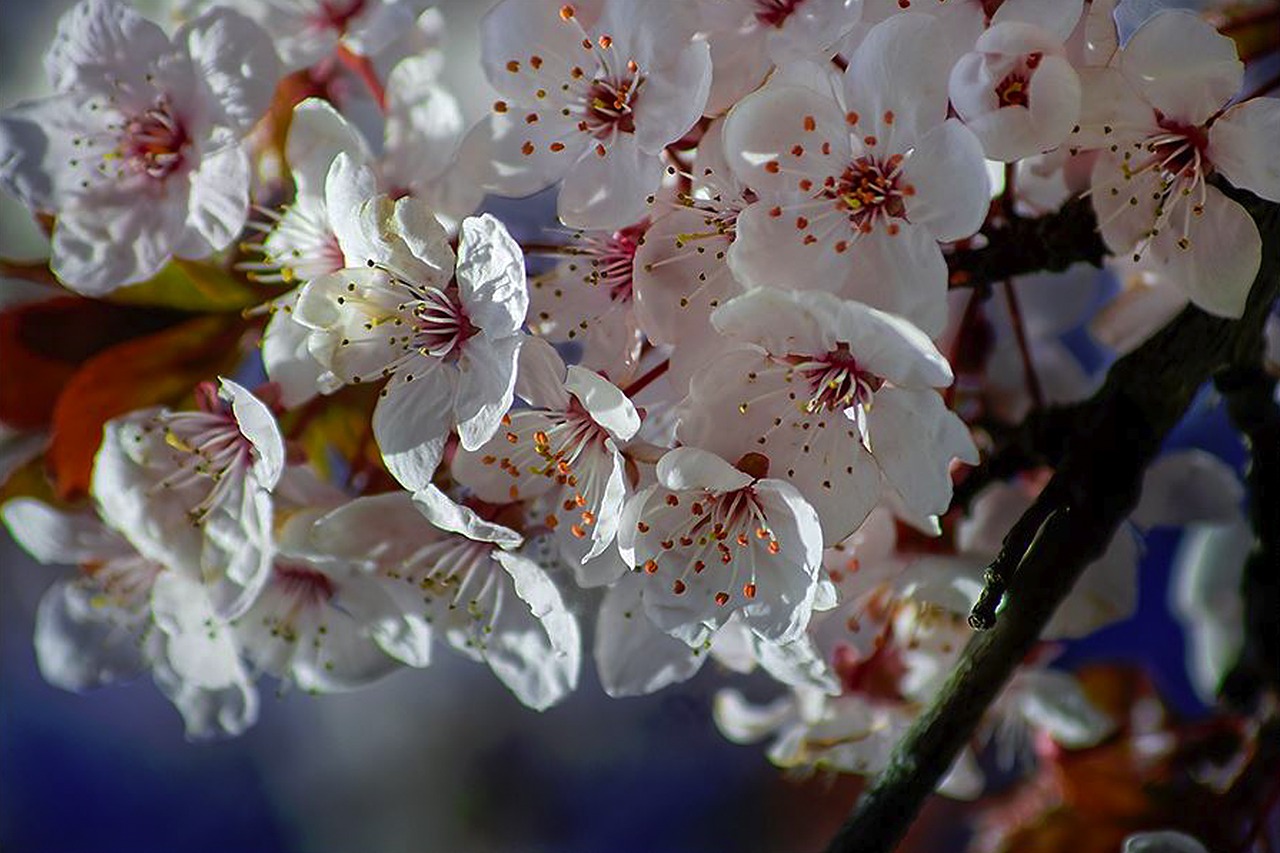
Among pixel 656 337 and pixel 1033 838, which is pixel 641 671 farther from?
pixel 1033 838

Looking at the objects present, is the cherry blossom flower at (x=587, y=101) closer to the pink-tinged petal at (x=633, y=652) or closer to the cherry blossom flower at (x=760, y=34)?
the cherry blossom flower at (x=760, y=34)

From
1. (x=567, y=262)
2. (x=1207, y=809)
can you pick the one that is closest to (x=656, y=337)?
(x=567, y=262)

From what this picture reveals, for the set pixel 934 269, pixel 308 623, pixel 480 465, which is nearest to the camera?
pixel 934 269

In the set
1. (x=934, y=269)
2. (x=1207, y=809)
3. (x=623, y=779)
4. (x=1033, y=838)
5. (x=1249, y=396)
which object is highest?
(x=934, y=269)

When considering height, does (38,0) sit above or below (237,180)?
below

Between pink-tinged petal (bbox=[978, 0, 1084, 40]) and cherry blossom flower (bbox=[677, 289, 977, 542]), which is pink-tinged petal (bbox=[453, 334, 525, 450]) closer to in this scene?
cherry blossom flower (bbox=[677, 289, 977, 542])

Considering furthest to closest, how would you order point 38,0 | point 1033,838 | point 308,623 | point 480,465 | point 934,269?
point 38,0 → point 1033,838 → point 308,623 → point 480,465 → point 934,269

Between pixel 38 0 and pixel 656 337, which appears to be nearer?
pixel 656 337
